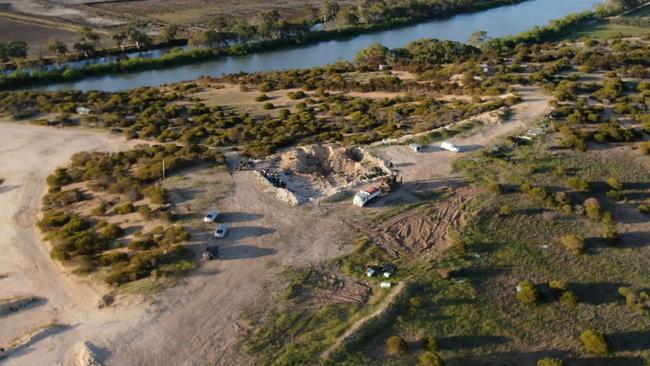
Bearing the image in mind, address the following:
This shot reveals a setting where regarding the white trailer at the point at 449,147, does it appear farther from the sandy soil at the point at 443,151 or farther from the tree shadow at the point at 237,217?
the tree shadow at the point at 237,217

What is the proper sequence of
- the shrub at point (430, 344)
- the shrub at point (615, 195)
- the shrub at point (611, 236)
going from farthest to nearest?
the shrub at point (615, 195) → the shrub at point (611, 236) → the shrub at point (430, 344)

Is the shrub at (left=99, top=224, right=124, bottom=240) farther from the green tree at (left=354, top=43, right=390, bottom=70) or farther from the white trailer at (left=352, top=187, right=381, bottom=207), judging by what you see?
the green tree at (left=354, top=43, right=390, bottom=70)

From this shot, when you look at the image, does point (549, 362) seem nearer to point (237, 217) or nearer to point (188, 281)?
point (188, 281)

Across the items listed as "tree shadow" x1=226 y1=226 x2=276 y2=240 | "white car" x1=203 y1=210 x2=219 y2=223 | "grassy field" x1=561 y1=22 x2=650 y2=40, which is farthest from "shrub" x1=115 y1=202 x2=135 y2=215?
"grassy field" x1=561 y1=22 x2=650 y2=40

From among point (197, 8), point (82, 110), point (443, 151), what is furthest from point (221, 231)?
point (197, 8)

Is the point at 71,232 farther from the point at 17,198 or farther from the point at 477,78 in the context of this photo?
the point at 477,78

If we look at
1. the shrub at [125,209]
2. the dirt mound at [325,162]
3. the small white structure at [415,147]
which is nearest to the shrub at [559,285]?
the dirt mound at [325,162]
